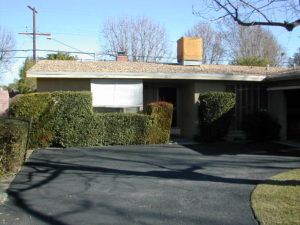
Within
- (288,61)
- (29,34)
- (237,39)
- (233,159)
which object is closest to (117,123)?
(233,159)

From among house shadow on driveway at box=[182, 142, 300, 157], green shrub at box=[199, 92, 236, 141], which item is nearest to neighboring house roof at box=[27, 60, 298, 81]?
green shrub at box=[199, 92, 236, 141]

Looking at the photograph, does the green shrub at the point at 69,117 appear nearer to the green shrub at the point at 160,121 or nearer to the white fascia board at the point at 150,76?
the white fascia board at the point at 150,76

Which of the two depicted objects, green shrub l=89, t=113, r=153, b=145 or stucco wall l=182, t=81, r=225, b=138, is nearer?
green shrub l=89, t=113, r=153, b=145

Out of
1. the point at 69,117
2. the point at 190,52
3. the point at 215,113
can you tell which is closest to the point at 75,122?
the point at 69,117

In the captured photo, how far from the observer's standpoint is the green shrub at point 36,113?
11.7 metres

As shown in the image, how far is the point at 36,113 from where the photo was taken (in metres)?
11.7

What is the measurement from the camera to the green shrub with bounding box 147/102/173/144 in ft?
42.2

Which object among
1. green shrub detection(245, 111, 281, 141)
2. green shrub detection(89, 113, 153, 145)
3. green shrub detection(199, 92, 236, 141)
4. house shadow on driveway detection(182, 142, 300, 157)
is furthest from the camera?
green shrub detection(245, 111, 281, 141)

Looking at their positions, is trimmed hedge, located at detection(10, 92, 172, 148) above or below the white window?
below

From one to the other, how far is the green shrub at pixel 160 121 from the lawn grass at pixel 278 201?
6.05m

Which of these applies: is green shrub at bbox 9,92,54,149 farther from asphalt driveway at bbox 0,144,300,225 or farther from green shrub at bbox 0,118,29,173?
green shrub at bbox 0,118,29,173

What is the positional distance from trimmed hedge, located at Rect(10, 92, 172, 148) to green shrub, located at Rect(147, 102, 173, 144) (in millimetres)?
42

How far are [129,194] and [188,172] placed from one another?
7.73 feet

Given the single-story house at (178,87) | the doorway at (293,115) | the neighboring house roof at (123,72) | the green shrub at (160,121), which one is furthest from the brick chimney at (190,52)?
the doorway at (293,115)
